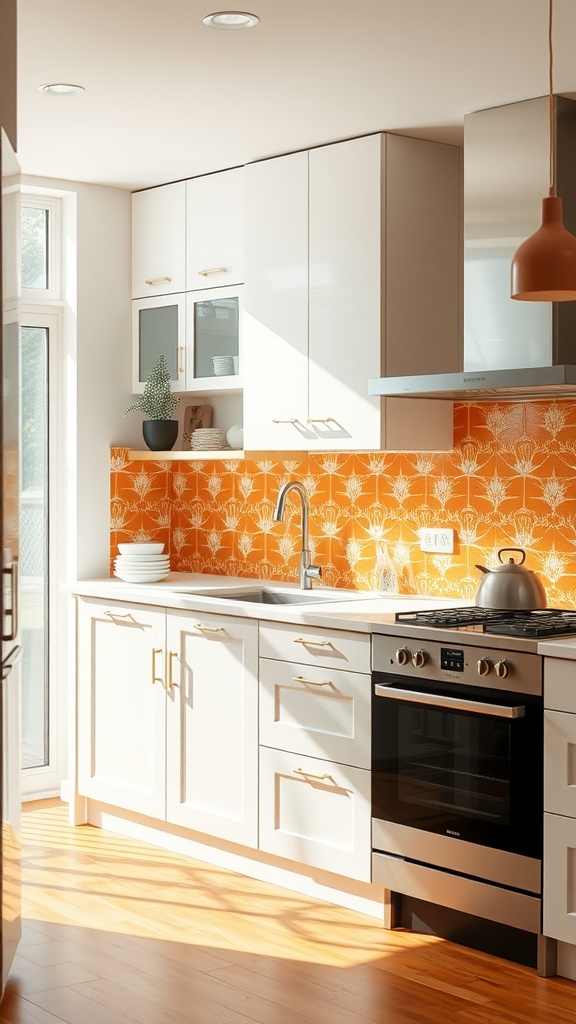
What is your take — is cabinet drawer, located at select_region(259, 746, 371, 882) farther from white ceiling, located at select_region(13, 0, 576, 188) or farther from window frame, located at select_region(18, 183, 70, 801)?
white ceiling, located at select_region(13, 0, 576, 188)

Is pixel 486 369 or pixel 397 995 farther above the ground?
pixel 486 369

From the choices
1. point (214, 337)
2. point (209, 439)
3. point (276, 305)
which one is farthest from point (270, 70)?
point (209, 439)

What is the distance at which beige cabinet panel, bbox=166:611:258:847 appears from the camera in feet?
13.7

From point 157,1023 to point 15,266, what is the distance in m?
1.93

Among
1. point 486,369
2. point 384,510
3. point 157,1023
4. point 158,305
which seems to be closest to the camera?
point 157,1023

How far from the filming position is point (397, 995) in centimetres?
324

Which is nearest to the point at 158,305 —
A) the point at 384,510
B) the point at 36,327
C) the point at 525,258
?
the point at 36,327

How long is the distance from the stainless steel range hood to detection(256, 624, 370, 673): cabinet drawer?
784 millimetres

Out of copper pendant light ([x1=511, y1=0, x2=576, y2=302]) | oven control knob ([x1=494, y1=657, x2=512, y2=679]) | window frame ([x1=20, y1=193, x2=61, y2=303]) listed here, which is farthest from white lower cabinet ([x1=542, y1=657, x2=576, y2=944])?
window frame ([x1=20, y1=193, x2=61, y2=303])

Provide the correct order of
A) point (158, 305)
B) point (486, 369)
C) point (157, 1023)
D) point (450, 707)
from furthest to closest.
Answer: point (158, 305) → point (486, 369) → point (450, 707) → point (157, 1023)

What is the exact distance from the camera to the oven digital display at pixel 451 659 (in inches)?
137

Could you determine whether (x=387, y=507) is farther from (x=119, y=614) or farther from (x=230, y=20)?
(x=230, y=20)

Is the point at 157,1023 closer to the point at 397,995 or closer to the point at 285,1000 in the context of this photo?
the point at 285,1000

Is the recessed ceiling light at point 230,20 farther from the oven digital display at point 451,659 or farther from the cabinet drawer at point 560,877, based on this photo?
the cabinet drawer at point 560,877
